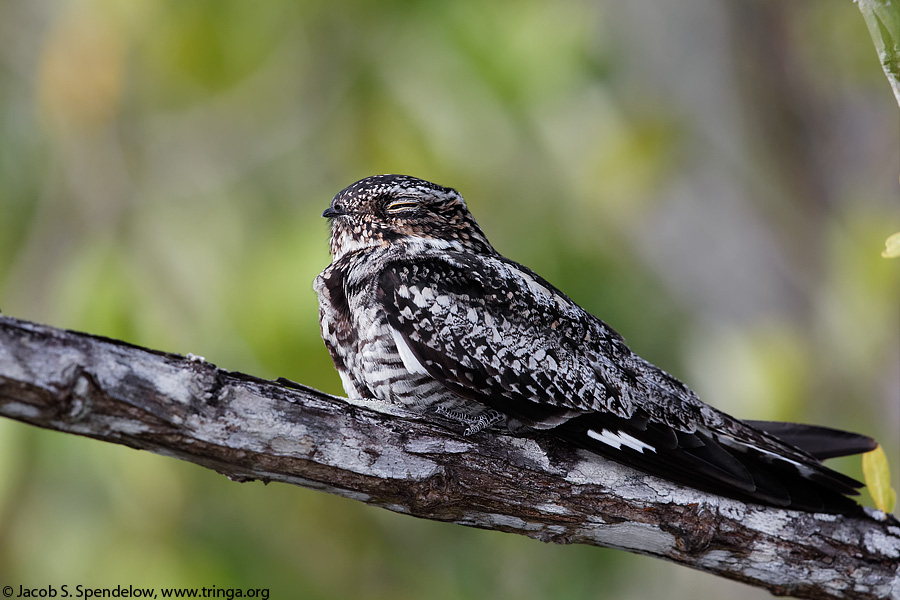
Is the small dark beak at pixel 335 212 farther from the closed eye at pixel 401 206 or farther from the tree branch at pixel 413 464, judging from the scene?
the tree branch at pixel 413 464

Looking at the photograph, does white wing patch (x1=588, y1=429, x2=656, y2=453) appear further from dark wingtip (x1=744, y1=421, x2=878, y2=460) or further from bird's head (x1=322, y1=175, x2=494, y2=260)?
bird's head (x1=322, y1=175, x2=494, y2=260)

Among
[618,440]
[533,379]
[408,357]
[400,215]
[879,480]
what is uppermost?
[400,215]

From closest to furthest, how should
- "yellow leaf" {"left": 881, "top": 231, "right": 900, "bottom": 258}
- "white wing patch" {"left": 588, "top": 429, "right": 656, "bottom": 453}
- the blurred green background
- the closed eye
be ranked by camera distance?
"yellow leaf" {"left": 881, "top": 231, "right": 900, "bottom": 258} → "white wing patch" {"left": 588, "top": 429, "right": 656, "bottom": 453} → the closed eye → the blurred green background

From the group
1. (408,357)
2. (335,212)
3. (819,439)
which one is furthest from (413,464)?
(819,439)

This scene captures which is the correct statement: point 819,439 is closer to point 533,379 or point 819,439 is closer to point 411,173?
point 533,379

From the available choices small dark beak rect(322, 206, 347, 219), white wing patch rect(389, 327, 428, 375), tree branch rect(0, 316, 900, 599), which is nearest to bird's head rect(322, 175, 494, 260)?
small dark beak rect(322, 206, 347, 219)

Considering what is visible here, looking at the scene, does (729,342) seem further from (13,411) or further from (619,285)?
(13,411)
